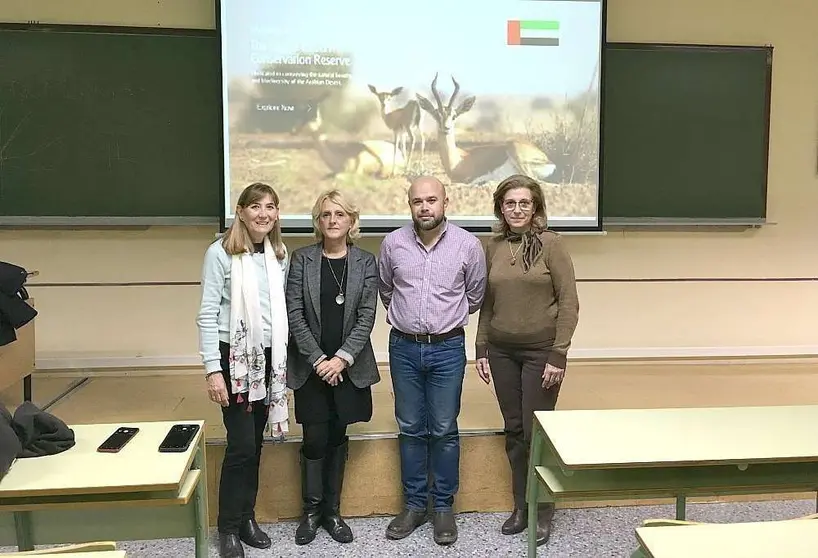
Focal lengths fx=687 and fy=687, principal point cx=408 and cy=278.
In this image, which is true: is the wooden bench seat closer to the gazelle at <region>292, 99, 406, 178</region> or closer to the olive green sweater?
the olive green sweater

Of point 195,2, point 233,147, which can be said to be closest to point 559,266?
point 233,147

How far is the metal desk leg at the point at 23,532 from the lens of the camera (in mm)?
1845

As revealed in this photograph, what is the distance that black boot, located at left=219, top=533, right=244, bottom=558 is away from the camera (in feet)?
7.90

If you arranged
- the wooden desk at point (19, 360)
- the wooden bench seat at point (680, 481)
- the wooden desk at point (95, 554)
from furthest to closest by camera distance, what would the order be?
the wooden desk at point (19, 360)
the wooden bench seat at point (680, 481)
the wooden desk at point (95, 554)

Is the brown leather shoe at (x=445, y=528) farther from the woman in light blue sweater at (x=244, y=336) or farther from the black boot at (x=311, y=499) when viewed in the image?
the woman in light blue sweater at (x=244, y=336)

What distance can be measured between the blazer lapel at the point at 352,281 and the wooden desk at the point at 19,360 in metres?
1.56

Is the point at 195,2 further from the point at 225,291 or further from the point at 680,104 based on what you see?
the point at 680,104

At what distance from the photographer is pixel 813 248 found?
443cm

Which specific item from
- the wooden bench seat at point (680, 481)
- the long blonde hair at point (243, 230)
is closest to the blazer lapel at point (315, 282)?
the long blonde hair at point (243, 230)

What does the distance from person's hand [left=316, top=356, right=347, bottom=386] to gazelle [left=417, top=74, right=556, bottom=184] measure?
189 centimetres

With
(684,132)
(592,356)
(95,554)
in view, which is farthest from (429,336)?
(684,132)

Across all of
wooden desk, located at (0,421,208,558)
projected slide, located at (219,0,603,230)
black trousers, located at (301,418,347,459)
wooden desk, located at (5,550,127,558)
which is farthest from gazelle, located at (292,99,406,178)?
wooden desk, located at (5,550,127,558)

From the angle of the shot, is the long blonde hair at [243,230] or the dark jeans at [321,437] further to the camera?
the dark jeans at [321,437]

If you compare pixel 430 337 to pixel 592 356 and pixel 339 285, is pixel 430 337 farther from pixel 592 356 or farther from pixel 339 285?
pixel 592 356
